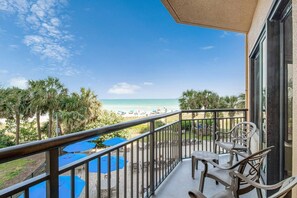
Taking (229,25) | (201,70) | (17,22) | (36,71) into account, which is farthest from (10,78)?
(229,25)

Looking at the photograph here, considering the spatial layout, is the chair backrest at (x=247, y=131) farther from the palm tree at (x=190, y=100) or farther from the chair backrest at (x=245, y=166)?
the palm tree at (x=190, y=100)

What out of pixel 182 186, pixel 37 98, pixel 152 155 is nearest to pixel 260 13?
pixel 152 155

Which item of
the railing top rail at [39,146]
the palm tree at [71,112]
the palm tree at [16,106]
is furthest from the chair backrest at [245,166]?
the palm tree at [16,106]

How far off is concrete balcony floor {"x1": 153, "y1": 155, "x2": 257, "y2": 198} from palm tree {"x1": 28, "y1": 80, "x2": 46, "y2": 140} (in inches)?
709

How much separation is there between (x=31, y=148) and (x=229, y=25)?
4.68 meters

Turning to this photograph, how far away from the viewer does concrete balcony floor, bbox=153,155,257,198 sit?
248 cm

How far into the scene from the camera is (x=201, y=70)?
34000mm

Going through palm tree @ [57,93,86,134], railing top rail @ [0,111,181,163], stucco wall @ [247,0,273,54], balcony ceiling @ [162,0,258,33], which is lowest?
palm tree @ [57,93,86,134]

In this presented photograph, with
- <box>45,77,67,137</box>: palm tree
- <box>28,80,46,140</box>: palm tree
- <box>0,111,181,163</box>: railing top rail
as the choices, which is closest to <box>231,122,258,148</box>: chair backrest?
<box>0,111,181,163</box>: railing top rail

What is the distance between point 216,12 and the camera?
3.75 meters

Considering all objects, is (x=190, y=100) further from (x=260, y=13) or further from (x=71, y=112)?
Answer: (x=260, y=13)

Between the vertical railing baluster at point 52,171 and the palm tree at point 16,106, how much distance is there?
20.0m

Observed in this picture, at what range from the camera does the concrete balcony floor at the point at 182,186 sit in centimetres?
248

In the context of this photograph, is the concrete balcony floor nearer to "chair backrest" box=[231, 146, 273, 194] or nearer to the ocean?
"chair backrest" box=[231, 146, 273, 194]
